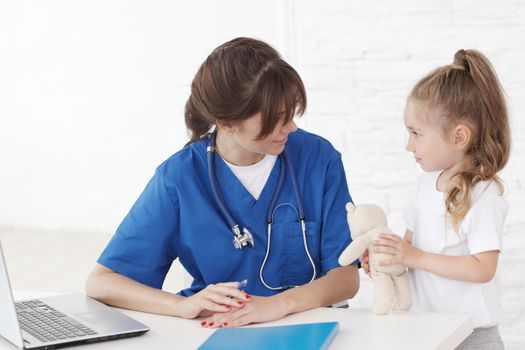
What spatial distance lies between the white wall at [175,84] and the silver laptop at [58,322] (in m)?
1.91

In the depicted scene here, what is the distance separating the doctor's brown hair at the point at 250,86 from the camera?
72.2 inches

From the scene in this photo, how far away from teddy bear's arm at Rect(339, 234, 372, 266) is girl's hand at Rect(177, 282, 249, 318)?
0.21m

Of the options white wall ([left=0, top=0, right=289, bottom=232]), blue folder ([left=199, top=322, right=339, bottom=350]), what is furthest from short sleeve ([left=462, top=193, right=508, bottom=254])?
white wall ([left=0, top=0, right=289, bottom=232])

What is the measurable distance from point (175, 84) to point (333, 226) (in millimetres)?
3079

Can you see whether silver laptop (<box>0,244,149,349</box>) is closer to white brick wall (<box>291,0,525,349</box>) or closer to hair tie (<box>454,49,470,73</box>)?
hair tie (<box>454,49,470,73</box>)

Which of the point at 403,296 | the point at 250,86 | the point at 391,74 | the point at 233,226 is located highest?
the point at 250,86

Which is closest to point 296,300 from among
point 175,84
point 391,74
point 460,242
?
point 460,242

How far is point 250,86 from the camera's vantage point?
1.83m

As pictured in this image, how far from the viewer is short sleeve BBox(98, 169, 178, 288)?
74.7 inches

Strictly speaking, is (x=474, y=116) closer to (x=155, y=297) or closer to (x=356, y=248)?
(x=356, y=248)

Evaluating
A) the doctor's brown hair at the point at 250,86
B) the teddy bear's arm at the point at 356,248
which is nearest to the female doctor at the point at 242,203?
the doctor's brown hair at the point at 250,86

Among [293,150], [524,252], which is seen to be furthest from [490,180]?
[524,252]

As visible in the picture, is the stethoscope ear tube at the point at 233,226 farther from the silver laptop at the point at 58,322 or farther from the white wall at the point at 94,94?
the white wall at the point at 94,94

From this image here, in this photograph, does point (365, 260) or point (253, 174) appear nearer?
point (365, 260)
